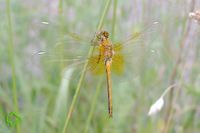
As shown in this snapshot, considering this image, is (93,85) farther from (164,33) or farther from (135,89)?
(164,33)

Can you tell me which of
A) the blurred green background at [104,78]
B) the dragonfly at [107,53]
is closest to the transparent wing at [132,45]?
the dragonfly at [107,53]

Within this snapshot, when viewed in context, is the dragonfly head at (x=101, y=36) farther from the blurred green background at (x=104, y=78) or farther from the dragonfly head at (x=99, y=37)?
the blurred green background at (x=104, y=78)

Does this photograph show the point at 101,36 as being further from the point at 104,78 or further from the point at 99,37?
the point at 104,78

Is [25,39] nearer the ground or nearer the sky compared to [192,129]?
nearer the sky

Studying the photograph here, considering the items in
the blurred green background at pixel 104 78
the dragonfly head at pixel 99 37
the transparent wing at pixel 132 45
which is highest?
the dragonfly head at pixel 99 37

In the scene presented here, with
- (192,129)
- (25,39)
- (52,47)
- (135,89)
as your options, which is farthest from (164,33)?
(25,39)

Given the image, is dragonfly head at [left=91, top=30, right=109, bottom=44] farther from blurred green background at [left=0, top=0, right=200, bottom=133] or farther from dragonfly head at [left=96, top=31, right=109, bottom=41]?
blurred green background at [left=0, top=0, right=200, bottom=133]

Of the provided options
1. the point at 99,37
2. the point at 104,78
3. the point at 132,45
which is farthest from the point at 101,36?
the point at 104,78
